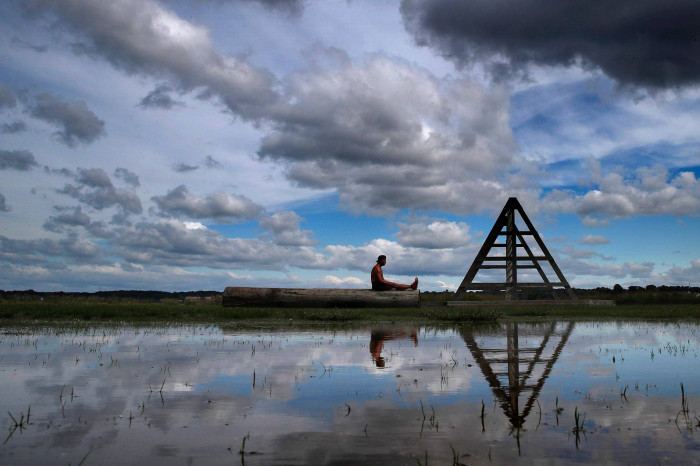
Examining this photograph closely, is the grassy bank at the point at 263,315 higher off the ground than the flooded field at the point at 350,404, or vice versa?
the grassy bank at the point at 263,315

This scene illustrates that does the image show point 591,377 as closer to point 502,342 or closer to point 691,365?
point 691,365

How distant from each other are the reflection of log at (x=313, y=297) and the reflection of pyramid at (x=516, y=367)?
360 inches

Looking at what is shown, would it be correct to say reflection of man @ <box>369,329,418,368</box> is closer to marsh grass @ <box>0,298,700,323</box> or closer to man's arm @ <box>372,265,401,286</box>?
marsh grass @ <box>0,298,700,323</box>

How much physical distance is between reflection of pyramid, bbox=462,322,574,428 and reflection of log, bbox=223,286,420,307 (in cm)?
914

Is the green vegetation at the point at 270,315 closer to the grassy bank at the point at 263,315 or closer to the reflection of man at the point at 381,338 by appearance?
the grassy bank at the point at 263,315

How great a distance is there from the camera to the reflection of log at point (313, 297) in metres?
20.7

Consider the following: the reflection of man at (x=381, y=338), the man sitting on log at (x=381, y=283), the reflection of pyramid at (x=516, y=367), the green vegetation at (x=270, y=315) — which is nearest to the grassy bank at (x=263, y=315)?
the green vegetation at (x=270, y=315)

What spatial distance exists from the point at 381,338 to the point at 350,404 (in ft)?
19.9

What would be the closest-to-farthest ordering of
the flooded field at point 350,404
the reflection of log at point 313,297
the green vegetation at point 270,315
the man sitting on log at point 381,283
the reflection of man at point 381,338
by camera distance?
the flooded field at point 350,404
the reflection of man at point 381,338
the green vegetation at point 270,315
the reflection of log at point 313,297
the man sitting on log at point 381,283

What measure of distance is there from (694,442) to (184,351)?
751cm

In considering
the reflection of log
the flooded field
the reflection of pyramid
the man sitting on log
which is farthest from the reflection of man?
the man sitting on log

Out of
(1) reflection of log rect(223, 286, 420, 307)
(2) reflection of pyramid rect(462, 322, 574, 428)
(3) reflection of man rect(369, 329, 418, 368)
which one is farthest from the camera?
(1) reflection of log rect(223, 286, 420, 307)

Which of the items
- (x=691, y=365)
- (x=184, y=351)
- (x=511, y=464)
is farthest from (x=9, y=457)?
(x=691, y=365)

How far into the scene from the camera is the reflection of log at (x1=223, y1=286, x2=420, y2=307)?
2066cm
